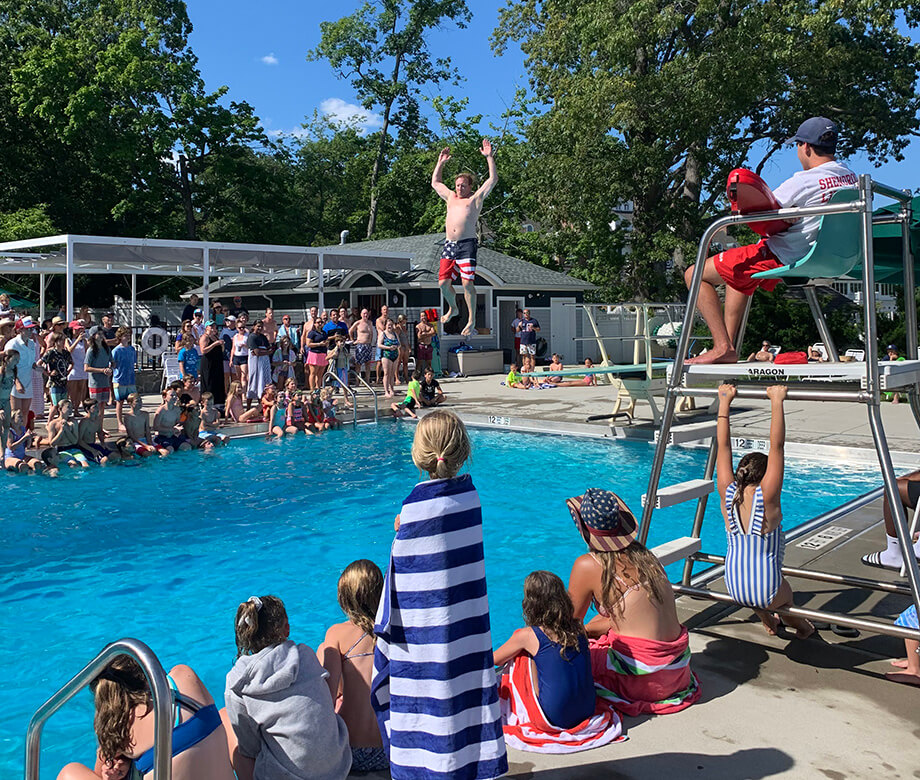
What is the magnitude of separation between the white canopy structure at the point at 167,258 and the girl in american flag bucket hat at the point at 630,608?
51.3ft

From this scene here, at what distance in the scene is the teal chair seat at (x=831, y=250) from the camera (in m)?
3.95

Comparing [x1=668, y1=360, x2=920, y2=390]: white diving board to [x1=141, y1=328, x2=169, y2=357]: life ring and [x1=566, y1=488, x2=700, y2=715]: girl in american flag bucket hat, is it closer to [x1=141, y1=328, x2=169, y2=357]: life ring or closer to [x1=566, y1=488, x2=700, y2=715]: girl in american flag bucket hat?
[x1=566, y1=488, x2=700, y2=715]: girl in american flag bucket hat

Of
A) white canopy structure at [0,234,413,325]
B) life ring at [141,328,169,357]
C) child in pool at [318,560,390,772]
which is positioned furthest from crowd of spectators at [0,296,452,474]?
child in pool at [318,560,390,772]

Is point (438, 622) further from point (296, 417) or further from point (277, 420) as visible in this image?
point (296, 417)

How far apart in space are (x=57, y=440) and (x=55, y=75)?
81.1 ft

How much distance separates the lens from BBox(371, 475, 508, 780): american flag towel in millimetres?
2689

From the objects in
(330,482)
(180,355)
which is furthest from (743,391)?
(180,355)

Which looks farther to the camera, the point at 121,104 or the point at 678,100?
the point at 121,104

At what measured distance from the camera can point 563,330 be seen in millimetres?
29703

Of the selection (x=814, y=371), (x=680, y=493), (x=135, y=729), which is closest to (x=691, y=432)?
(x=680, y=493)

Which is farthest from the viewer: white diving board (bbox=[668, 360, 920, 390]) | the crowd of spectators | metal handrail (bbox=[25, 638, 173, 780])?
the crowd of spectators

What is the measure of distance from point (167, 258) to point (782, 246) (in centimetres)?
1850

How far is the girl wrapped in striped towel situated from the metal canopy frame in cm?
186

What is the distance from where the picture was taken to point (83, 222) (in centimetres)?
3425
